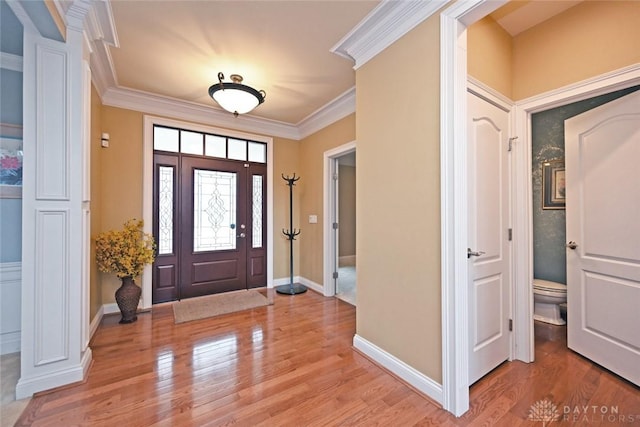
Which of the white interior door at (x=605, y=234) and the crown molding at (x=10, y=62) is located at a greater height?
the crown molding at (x=10, y=62)

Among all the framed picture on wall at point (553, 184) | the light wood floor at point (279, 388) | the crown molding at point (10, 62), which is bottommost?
the light wood floor at point (279, 388)

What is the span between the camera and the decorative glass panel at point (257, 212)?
434 centimetres

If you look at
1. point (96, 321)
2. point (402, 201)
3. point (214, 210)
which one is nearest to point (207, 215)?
point (214, 210)

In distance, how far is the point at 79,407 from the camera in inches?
66.3

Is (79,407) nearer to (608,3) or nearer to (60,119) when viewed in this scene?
(60,119)

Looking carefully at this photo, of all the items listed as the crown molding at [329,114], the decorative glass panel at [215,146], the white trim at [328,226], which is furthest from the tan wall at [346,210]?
the decorative glass panel at [215,146]

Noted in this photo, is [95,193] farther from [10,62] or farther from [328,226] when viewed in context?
[328,226]

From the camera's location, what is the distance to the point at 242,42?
2.42 meters

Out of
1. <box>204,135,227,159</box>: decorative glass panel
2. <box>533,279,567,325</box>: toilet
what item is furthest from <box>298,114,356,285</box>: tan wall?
<box>533,279,567,325</box>: toilet

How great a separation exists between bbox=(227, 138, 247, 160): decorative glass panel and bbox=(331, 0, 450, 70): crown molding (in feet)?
7.40

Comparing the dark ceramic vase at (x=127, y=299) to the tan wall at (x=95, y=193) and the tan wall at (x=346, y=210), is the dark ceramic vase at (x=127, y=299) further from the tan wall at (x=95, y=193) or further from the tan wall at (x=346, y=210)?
the tan wall at (x=346, y=210)

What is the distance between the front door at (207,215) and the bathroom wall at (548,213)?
380cm

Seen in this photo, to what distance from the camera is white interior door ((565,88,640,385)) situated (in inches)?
74.7

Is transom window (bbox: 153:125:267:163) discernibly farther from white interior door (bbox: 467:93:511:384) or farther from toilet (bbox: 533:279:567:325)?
toilet (bbox: 533:279:567:325)
